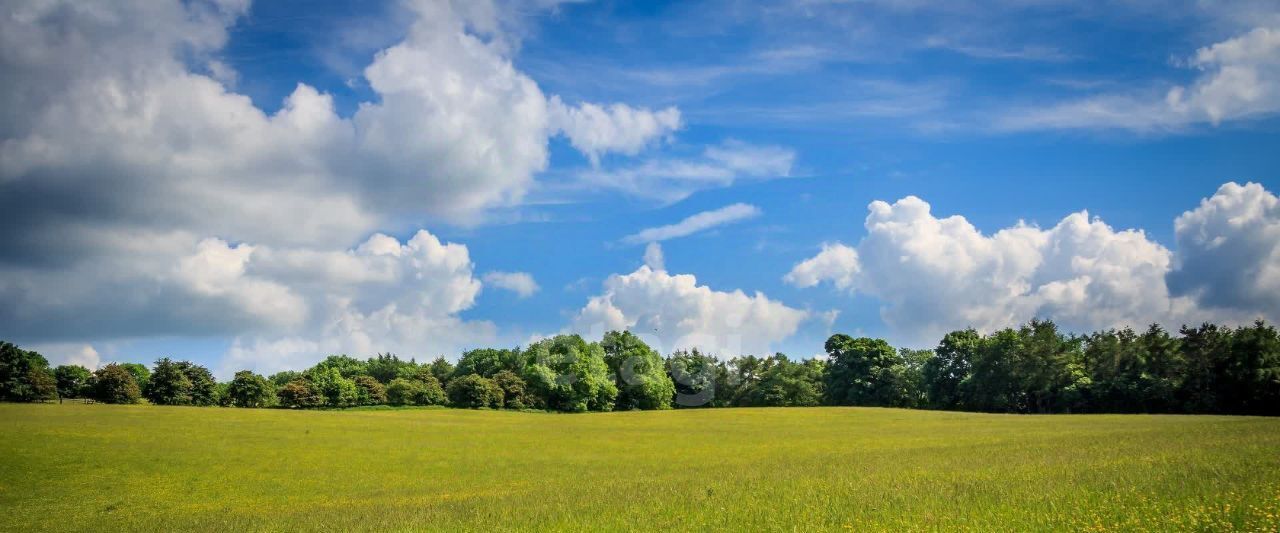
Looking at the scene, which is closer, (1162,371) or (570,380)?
(1162,371)

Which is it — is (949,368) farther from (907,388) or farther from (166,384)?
(166,384)

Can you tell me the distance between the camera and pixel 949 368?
383 feet

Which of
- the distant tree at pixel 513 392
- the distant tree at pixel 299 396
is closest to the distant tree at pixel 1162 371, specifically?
the distant tree at pixel 513 392

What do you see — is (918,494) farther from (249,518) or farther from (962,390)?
(962,390)

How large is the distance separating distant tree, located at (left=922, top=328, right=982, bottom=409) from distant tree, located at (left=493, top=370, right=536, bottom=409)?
63544 mm

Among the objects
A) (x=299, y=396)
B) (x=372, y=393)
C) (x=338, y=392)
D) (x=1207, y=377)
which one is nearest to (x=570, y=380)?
(x=372, y=393)

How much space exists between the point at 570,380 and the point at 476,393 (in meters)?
14.2

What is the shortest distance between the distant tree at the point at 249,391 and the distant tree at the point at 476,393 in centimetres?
2533

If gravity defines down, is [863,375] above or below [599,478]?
above

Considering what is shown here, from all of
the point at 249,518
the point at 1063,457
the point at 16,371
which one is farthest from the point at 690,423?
the point at 16,371

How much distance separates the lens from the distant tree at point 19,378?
76.2 meters

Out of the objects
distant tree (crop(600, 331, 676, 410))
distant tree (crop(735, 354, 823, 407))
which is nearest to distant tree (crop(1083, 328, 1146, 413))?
distant tree (crop(735, 354, 823, 407))

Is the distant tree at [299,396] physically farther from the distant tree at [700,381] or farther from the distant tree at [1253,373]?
the distant tree at [1253,373]

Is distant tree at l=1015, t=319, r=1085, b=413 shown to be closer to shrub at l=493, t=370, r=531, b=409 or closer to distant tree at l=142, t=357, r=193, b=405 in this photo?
shrub at l=493, t=370, r=531, b=409
